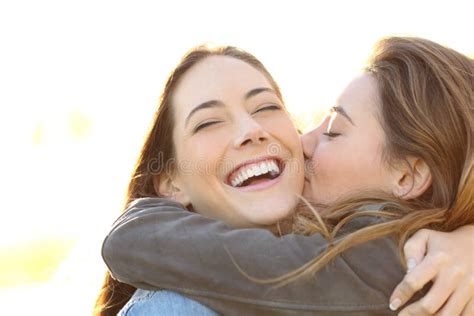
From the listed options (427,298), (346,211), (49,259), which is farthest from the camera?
(49,259)

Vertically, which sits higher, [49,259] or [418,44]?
[418,44]

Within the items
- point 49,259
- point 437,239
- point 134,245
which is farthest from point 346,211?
point 49,259

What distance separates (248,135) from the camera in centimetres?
331

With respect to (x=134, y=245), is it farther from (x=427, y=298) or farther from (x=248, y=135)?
(x=427, y=298)

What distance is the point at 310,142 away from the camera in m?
3.54

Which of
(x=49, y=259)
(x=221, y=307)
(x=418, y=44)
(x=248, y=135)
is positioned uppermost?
(x=418, y=44)

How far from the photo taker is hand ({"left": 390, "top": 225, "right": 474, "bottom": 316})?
251 cm

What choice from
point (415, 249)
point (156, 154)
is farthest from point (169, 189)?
point (415, 249)

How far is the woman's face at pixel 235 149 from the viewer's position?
10.9ft

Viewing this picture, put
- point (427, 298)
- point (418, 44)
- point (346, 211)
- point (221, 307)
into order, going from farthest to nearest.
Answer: point (418, 44) → point (346, 211) → point (221, 307) → point (427, 298)

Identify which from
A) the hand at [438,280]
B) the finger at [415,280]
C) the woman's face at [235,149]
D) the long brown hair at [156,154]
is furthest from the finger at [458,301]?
the long brown hair at [156,154]

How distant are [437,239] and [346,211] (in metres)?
0.44

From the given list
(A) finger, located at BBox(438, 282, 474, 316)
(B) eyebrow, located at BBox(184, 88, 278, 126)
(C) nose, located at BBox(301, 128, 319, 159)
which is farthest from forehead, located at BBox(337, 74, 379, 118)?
(A) finger, located at BBox(438, 282, 474, 316)

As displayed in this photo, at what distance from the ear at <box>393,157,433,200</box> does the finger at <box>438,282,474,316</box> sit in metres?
0.61
